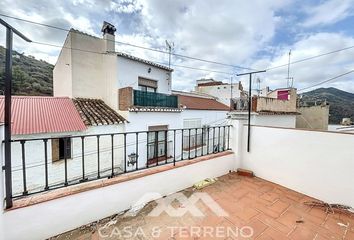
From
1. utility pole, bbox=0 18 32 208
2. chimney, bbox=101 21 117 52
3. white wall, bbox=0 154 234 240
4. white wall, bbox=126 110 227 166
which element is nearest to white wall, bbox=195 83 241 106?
white wall, bbox=126 110 227 166

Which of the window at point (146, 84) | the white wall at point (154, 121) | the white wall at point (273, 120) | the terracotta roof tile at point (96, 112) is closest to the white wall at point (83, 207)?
the white wall at point (154, 121)

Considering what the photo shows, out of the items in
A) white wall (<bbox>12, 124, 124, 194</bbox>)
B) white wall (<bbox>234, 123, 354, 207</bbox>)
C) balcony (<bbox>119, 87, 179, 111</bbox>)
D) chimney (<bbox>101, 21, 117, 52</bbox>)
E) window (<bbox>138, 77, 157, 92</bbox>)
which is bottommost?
white wall (<bbox>12, 124, 124, 194</bbox>)

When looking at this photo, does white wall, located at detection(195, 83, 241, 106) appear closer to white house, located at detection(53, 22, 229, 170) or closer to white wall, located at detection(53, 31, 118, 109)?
white house, located at detection(53, 22, 229, 170)

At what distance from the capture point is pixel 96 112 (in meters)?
7.79

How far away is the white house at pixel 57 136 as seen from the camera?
5364 mm

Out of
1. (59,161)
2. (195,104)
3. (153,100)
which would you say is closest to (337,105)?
(195,104)

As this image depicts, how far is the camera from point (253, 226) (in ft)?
7.38

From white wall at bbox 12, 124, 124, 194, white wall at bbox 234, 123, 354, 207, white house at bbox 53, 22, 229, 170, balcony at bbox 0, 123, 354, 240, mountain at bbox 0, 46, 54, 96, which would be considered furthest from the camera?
mountain at bbox 0, 46, 54, 96

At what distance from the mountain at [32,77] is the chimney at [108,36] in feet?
20.6

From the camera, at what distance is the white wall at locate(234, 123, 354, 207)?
269 centimetres

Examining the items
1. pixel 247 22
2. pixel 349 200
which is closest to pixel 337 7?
pixel 247 22

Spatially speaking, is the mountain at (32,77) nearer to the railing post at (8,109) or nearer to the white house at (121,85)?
the white house at (121,85)

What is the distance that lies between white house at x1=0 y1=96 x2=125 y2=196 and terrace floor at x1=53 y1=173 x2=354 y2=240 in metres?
3.00

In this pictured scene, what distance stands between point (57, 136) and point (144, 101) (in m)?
4.13
